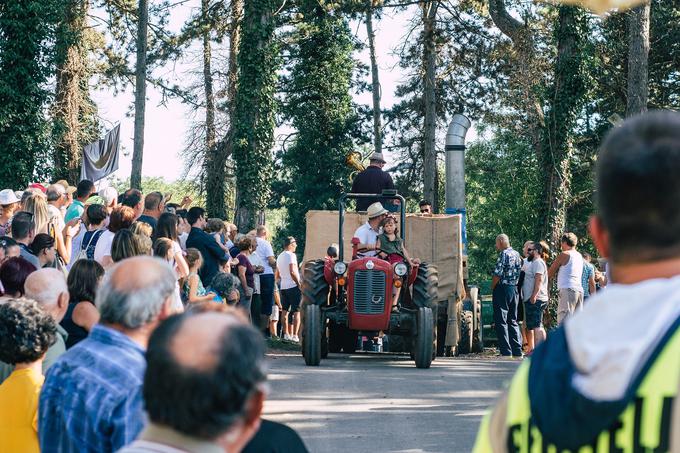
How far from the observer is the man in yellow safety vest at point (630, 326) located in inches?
78.5

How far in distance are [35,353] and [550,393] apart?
3151 mm

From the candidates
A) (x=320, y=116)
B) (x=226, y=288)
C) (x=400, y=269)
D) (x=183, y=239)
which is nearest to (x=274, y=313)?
(x=400, y=269)

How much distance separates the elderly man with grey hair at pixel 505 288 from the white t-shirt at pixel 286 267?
4313 mm

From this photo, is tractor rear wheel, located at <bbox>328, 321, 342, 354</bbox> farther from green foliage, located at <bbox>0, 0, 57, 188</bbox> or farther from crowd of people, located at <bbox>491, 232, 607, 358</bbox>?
green foliage, located at <bbox>0, 0, 57, 188</bbox>

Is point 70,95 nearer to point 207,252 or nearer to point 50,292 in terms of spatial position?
point 207,252

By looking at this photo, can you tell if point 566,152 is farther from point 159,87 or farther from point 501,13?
point 159,87

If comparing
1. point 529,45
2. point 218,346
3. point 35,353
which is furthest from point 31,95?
point 218,346

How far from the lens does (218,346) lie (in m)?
2.34

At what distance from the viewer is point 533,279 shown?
55.5 ft

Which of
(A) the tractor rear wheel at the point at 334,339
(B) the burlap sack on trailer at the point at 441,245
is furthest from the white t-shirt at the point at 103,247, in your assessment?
(B) the burlap sack on trailer at the point at 441,245

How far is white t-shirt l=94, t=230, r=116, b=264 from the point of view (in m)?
9.46

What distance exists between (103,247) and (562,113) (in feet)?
52.9

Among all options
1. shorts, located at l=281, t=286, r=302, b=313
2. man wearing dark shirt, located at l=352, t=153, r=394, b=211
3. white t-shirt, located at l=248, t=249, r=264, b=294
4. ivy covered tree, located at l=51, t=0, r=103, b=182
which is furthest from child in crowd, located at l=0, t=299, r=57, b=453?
ivy covered tree, located at l=51, t=0, r=103, b=182

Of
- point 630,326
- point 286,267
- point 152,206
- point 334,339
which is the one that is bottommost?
point 334,339
